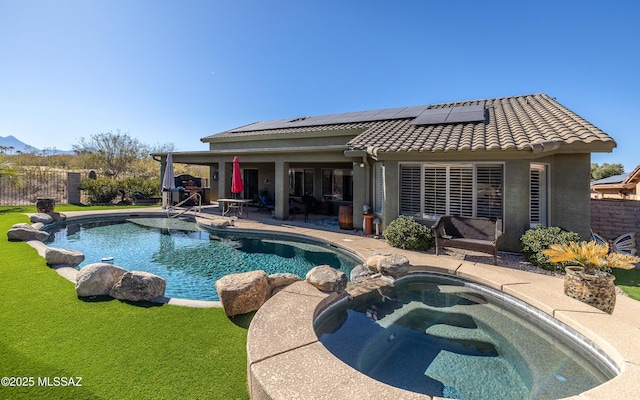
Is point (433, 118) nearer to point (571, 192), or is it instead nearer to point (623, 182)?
point (571, 192)

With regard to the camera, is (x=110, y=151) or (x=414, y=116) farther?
(x=110, y=151)

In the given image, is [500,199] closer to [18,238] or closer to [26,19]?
[18,238]

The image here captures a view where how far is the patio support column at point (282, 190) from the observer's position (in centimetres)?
1427

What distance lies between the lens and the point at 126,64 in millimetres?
15211

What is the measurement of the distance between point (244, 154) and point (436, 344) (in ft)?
44.6

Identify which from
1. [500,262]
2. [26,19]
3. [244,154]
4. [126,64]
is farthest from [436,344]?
[126,64]

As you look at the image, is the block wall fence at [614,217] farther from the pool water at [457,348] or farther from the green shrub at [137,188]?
the green shrub at [137,188]

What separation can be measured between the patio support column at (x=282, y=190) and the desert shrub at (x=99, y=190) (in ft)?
47.0

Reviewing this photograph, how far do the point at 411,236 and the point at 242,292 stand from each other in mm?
5843

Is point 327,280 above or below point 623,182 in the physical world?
below

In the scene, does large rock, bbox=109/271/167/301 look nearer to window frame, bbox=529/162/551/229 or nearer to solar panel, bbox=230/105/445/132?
window frame, bbox=529/162/551/229

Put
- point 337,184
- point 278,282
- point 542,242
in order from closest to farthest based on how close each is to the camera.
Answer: point 278,282 < point 542,242 < point 337,184

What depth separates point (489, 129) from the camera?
31.0 ft

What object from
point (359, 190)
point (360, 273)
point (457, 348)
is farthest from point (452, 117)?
point (457, 348)
